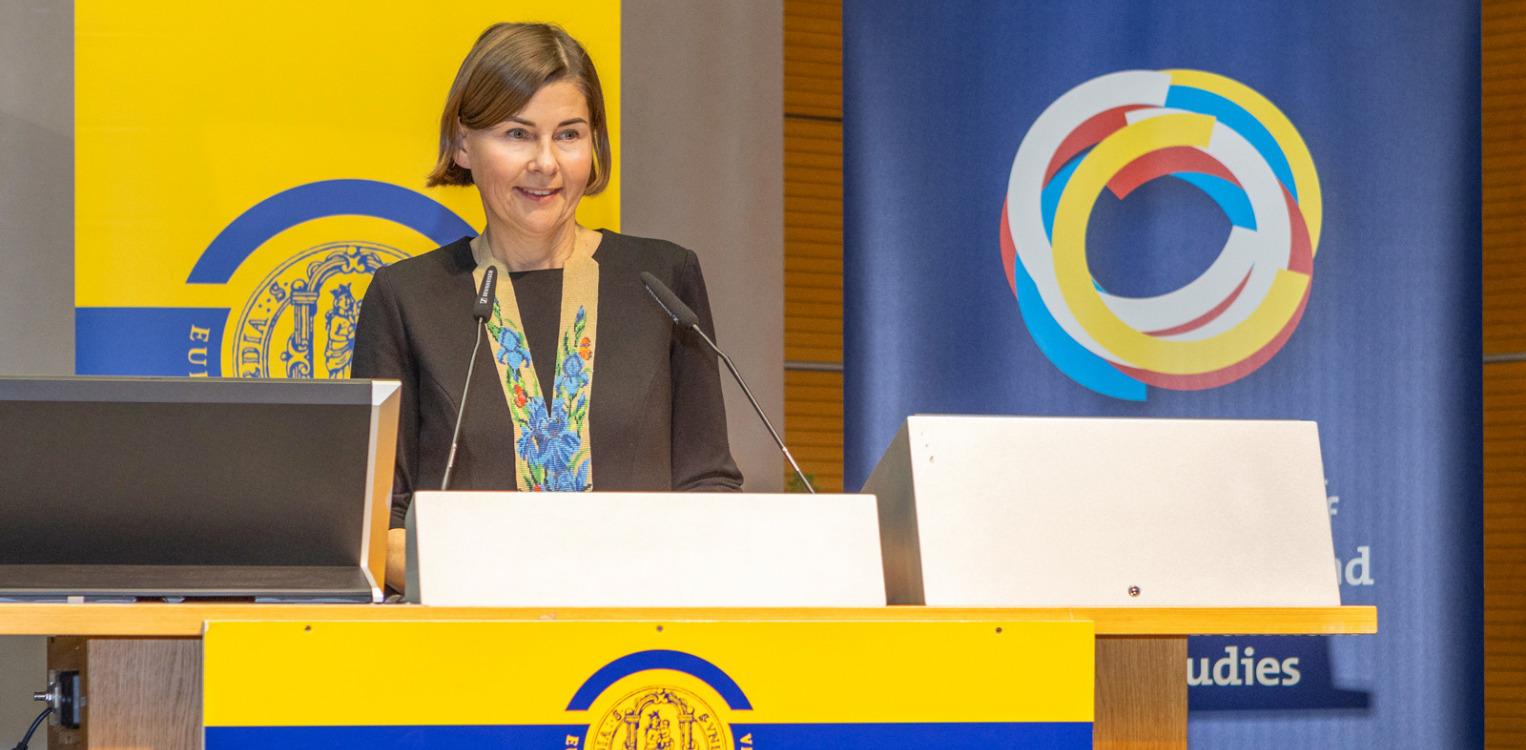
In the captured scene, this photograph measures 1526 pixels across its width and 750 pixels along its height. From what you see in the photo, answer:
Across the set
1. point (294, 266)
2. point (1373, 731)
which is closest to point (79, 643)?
point (294, 266)

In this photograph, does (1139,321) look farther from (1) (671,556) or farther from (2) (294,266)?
(1) (671,556)

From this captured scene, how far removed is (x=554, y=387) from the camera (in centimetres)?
227

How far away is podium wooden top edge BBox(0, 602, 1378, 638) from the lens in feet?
4.75

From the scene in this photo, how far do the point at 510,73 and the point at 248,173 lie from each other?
39.2 inches

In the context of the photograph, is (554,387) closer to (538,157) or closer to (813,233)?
(538,157)

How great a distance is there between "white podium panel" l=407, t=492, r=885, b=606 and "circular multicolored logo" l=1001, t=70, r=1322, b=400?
191 cm

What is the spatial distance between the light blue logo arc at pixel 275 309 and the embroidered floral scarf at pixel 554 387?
0.75m

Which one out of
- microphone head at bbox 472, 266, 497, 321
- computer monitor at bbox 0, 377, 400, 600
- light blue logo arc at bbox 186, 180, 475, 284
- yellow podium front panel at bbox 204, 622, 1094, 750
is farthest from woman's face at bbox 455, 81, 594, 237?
yellow podium front panel at bbox 204, 622, 1094, 750

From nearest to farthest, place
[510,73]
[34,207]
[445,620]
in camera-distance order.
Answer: [445,620] < [510,73] < [34,207]

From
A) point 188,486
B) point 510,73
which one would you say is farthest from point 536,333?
point 188,486

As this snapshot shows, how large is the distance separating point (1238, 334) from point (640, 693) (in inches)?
91.0

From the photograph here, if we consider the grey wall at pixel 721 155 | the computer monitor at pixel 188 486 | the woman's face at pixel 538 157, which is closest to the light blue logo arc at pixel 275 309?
the grey wall at pixel 721 155

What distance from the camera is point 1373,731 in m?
3.45

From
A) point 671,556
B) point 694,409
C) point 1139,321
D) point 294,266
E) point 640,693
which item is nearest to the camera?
point 640,693
